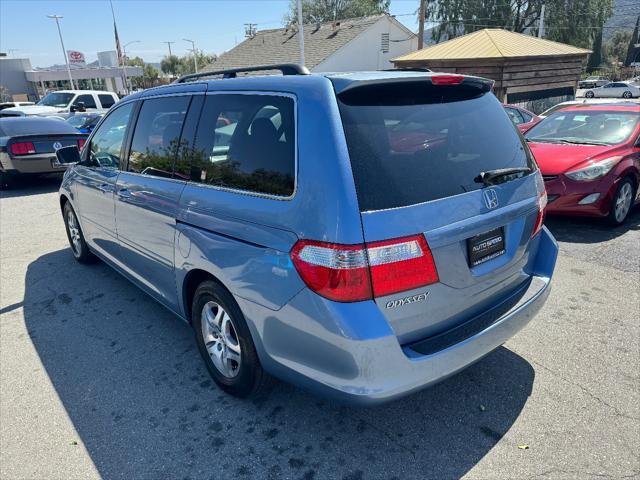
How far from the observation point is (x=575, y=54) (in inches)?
740

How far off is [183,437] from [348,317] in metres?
1.33

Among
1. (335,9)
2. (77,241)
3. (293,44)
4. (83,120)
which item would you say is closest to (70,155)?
(77,241)

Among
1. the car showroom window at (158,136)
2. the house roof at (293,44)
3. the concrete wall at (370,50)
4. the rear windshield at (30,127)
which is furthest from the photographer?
the house roof at (293,44)

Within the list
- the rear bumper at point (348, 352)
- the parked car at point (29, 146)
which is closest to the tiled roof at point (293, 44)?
the parked car at point (29, 146)

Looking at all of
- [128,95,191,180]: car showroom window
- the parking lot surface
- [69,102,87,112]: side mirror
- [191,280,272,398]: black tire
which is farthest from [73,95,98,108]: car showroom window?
[191,280,272,398]: black tire

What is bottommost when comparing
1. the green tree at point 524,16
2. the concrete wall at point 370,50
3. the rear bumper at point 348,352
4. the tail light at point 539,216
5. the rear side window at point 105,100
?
the rear bumper at point 348,352

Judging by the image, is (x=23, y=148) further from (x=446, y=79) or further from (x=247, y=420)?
(x=446, y=79)

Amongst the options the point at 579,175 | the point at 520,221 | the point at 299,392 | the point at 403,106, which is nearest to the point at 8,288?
the point at 299,392

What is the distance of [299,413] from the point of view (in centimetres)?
267

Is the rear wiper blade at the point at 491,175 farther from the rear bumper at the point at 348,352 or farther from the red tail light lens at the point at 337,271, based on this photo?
the red tail light lens at the point at 337,271

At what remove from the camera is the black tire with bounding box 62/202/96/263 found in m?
4.96

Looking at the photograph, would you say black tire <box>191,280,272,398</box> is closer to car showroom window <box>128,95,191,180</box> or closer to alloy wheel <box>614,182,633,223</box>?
car showroom window <box>128,95,191,180</box>

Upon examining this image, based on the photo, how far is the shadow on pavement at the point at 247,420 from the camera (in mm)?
2297

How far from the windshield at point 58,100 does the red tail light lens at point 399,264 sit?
1944 centimetres
